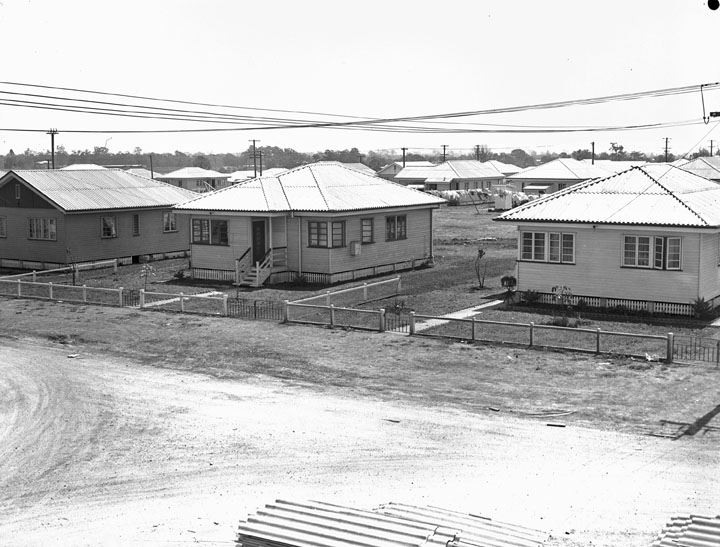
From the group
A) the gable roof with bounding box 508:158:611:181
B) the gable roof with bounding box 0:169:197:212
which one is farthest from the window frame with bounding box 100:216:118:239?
the gable roof with bounding box 508:158:611:181

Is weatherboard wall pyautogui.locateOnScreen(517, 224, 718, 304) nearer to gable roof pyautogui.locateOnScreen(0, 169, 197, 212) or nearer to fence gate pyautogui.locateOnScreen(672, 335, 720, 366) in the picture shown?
fence gate pyautogui.locateOnScreen(672, 335, 720, 366)

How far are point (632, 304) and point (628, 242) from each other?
6.91 ft

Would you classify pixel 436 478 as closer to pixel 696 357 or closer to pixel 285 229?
pixel 696 357

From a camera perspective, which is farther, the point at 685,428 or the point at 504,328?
the point at 504,328

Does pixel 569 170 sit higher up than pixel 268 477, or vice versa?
pixel 569 170

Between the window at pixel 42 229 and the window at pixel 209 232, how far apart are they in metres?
8.90

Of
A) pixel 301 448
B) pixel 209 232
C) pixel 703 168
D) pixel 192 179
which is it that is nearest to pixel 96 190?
pixel 209 232

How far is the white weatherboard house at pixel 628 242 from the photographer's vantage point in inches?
1272

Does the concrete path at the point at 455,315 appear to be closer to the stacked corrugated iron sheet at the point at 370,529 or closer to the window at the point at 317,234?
the window at the point at 317,234

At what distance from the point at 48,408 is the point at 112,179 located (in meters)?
33.5

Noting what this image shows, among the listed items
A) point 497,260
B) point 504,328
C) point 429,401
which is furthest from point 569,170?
point 429,401

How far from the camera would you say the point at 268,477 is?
56.6 ft

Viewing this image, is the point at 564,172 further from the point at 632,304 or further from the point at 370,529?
the point at 370,529

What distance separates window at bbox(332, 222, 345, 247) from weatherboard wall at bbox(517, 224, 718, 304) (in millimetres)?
9280
